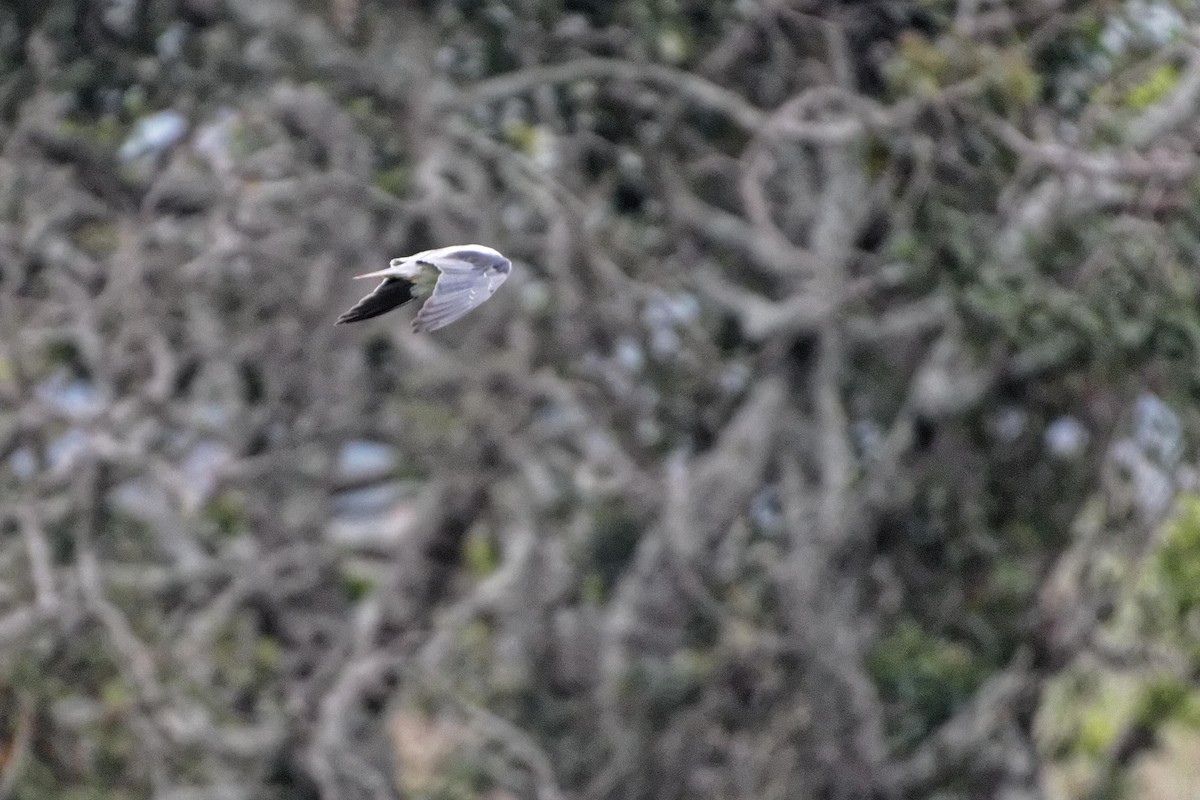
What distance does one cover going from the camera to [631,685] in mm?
6375

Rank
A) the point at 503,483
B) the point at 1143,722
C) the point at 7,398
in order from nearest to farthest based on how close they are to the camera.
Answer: the point at 7,398
the point at 503,483
the point at 1143,722

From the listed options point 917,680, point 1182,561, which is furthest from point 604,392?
point 1182,561

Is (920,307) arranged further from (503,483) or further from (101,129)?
(101,129)

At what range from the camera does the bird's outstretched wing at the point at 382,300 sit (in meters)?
2.76

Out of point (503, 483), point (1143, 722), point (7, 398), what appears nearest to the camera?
point (7, 398)

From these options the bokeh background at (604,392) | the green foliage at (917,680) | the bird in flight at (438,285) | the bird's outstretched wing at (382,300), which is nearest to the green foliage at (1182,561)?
the bokeh background at (604,392)

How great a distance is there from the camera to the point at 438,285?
3.02 meters

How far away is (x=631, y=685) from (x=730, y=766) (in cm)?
38

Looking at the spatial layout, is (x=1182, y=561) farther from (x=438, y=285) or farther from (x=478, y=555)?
(x=438, y=285)

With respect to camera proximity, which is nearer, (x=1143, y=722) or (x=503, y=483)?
(x=503, y=483)

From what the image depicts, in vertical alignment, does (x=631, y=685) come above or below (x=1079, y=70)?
below

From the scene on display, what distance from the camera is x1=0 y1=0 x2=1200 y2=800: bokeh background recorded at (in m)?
6.13

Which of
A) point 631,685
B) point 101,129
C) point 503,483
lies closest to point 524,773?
point 631,685

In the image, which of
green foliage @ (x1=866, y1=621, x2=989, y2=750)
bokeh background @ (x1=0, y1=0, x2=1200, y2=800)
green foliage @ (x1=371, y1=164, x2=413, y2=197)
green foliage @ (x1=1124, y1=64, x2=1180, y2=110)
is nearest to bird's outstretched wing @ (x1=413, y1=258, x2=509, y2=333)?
bokeh background @ (x1=0, y1=0, x2=1200, y2=800)
